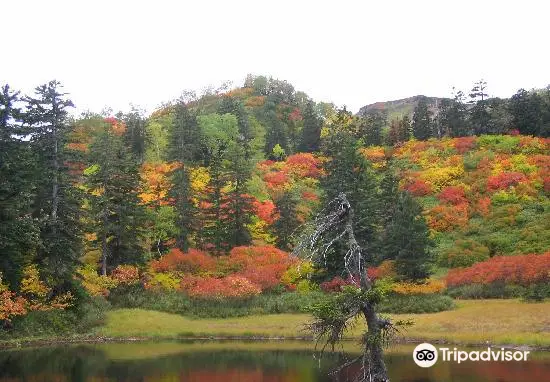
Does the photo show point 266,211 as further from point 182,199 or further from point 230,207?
point 182,199

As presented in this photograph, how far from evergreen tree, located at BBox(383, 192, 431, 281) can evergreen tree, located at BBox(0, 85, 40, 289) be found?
25.6 metres

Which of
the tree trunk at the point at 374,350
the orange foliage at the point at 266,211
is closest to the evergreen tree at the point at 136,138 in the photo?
the orange foliage at the point at 266,211

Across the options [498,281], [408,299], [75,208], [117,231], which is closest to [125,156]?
[117,231]

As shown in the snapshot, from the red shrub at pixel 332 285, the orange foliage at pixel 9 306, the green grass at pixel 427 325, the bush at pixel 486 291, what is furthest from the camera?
the red shrub at pixel 332 285

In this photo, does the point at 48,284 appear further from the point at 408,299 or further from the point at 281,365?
the point at 408,299

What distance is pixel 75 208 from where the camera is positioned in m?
36.7

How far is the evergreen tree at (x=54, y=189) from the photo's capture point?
35.6 meters

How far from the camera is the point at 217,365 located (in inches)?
1040

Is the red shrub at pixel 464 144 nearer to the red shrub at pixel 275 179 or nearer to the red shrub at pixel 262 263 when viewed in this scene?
the red shrub at pixel 275 179

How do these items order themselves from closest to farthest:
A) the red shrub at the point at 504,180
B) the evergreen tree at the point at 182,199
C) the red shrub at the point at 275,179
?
the evergreen tree at the point at 182,199
the red shrub at the point at 504,180
the red shrub at the point at 275,179

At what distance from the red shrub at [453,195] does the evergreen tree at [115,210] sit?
3725 cm

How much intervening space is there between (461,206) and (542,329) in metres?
31.1

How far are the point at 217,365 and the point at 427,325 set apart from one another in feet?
49.8

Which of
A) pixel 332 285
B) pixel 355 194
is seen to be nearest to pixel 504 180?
pixel 355 194
